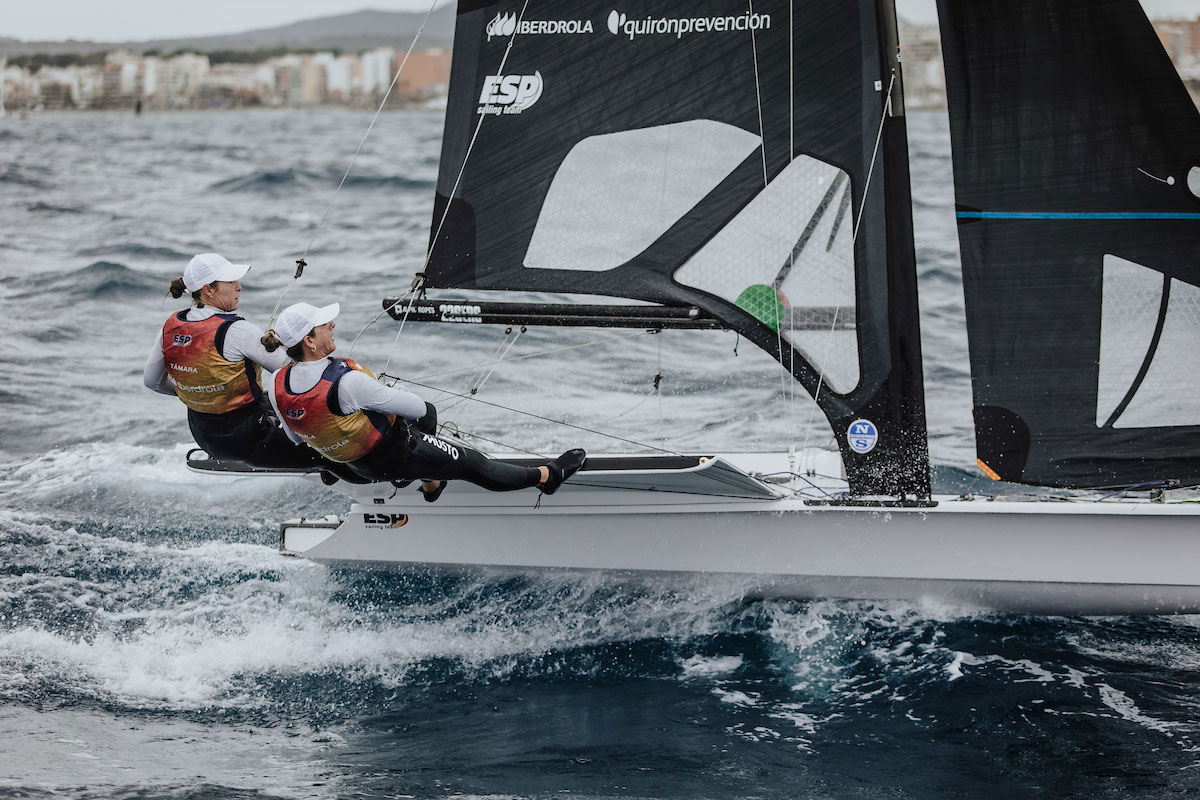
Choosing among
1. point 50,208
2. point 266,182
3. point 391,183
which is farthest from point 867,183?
point 266,182

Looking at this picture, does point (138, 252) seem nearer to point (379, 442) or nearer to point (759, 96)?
point (379, 442)

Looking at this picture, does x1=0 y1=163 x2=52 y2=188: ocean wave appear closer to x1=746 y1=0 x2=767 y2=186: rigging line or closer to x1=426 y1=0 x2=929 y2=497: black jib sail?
x1=426 y1=0 x2=929 y2=497: black jib sail

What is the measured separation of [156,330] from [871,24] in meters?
7.36

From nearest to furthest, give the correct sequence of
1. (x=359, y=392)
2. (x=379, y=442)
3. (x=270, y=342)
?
(x=270, y=342)
(x=359, y=392)
(x=379, y=442)

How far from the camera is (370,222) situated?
591 inches

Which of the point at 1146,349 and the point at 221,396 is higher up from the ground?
the point at 1146,349

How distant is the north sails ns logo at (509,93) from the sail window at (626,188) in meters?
0.30

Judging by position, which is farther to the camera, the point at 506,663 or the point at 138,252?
the point at 138,252

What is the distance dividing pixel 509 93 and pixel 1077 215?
2.41 metres

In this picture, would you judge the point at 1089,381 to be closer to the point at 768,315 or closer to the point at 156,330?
the point at 768,315

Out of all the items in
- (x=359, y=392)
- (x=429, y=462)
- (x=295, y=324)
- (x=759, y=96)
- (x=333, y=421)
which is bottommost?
(x=429, y=462)

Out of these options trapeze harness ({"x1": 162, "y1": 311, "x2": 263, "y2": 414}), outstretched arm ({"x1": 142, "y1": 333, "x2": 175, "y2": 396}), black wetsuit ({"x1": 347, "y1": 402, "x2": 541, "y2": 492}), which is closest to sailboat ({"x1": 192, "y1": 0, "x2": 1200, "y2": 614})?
black wetsuit ({"x1": 347, "y1": 402, "x2": 541, "y2": 492})

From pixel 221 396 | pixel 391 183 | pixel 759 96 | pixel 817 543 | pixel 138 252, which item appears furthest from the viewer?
pixel 391 183

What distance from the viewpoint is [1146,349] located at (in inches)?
199
